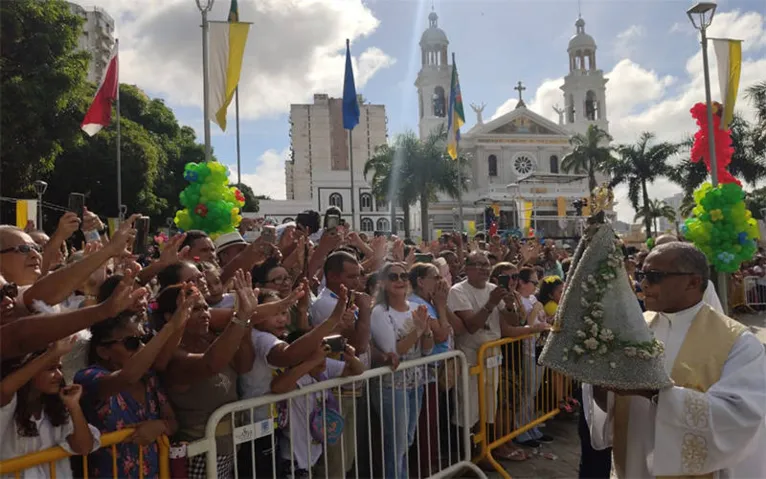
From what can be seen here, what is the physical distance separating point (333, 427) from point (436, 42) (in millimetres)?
63113

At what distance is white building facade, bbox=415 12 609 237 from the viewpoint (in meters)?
50.7

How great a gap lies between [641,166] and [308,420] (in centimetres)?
3930

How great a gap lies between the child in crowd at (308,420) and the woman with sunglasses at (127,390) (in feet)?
2.23

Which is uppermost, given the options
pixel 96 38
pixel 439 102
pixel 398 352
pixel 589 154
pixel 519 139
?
pixel 96 38

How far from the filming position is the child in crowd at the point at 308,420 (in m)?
3.15

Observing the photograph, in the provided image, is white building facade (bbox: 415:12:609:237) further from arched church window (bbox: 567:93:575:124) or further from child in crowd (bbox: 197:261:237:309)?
child in crowd (bbox: 197:261:237:309)

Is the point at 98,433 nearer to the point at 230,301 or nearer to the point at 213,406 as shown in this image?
the point at 213,406

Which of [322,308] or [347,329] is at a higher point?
[322,308]

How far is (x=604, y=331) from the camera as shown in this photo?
2.37 metres

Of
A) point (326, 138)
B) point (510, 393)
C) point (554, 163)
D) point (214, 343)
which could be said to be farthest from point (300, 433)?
point (326, 138)

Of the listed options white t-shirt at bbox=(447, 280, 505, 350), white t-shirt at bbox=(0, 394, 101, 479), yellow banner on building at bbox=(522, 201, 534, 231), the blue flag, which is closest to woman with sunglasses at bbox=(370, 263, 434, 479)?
white t-shirt at bbox=(447, 280, 505, 350)

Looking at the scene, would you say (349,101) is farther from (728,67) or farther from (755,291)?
(755,291)

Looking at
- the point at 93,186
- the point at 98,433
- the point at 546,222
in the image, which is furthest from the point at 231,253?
the point at 546,222

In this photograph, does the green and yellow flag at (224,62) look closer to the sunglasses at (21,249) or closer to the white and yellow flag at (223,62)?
the white and yellow flag at (223,62)
